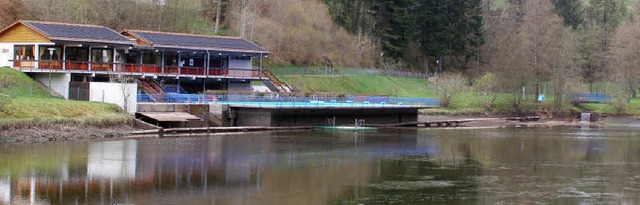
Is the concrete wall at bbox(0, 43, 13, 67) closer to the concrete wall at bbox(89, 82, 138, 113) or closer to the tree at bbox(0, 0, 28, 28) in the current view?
the concrete wall at bbox(89, 82, 138, 113)

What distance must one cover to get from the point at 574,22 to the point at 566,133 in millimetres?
71343

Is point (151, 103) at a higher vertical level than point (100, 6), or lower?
lower

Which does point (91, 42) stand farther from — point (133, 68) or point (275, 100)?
point (275, 100)

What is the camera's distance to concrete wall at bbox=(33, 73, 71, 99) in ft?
185

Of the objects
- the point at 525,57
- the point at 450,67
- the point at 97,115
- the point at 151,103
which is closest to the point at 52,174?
the point at 97,115

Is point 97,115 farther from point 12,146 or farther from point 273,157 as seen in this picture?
point 273,157

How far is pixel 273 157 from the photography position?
3959 cm

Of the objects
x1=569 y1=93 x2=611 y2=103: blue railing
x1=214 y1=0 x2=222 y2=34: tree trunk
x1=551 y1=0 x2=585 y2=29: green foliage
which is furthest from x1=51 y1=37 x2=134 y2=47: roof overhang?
x1=551 y1=0 x2=585 y2=29: green foliage

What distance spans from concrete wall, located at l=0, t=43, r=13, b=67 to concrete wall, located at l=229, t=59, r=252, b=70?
18.9 meters

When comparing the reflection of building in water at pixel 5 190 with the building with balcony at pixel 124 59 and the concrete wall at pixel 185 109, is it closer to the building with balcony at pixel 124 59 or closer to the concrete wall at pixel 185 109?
the concrete wall at pixel 185 109

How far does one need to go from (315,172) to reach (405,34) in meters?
73.2

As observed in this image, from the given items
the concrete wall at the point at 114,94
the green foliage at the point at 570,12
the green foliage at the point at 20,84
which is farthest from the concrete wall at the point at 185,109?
the green foliage at the point at 570,12

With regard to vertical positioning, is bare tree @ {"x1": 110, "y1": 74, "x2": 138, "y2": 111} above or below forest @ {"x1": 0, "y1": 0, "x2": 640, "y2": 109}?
below

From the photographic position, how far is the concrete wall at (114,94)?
52281mm
